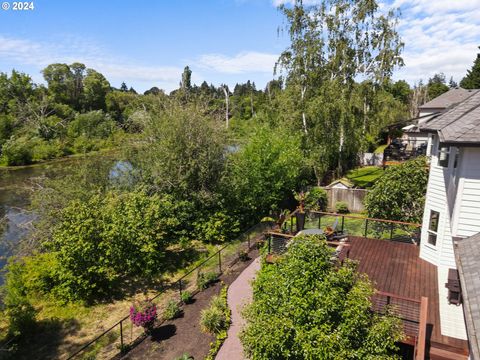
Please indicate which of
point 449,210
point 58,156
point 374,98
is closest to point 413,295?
point 449,210

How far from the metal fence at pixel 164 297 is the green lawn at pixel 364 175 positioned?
10819 mm

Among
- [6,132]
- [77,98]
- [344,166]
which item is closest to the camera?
[344,166]

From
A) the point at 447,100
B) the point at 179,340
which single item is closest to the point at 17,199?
the point at 179,340

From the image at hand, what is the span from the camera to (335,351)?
16.5 ft

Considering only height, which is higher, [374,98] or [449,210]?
[374,98]

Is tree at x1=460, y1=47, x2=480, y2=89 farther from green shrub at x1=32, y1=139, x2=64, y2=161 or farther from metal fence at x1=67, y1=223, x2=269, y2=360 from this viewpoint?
green shrub at x1=32, y1=139, x2=64, y2=161

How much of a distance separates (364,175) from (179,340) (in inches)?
952

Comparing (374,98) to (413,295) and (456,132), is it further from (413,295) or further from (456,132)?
(413,295)

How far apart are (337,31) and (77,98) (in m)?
60.1

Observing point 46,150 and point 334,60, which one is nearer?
point 334,60

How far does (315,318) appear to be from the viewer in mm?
5207

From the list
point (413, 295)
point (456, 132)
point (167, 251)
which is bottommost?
point (167, 251)

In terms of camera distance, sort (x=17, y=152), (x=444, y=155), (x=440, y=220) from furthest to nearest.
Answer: (x=17, y=152) < (x=440, y=220) < (x=444, y=155)

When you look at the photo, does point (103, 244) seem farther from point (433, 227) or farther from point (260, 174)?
point (433, 227)
